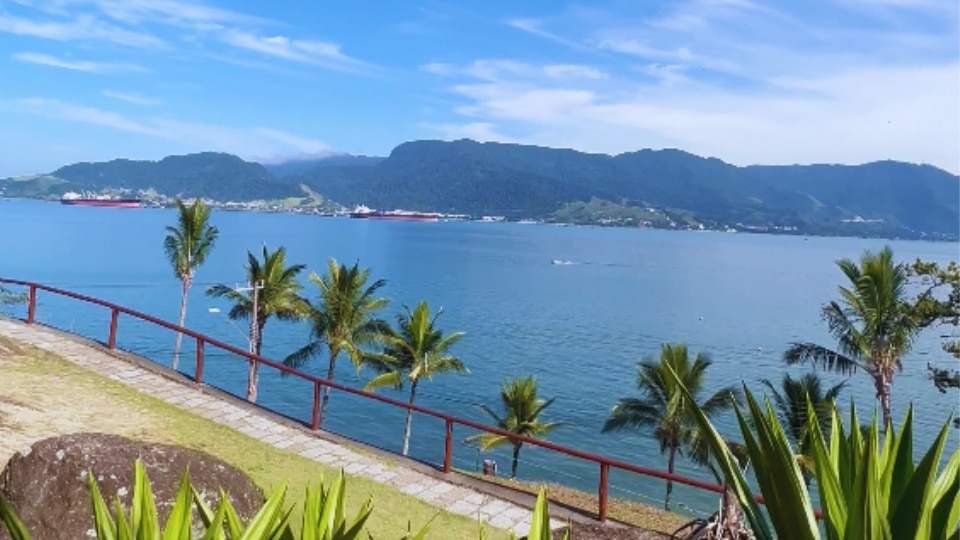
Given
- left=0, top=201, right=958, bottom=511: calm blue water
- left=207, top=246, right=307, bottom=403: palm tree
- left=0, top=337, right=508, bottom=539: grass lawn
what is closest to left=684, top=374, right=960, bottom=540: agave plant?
left=0, top=201, right=958, bottom=511: calm blue water

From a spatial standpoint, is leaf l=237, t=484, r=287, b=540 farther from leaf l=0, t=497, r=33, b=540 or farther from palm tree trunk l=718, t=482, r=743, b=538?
palm tree trunk l=718, t=482, r=743, b=538

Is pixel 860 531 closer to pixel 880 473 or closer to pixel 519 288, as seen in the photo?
pixel 880 473

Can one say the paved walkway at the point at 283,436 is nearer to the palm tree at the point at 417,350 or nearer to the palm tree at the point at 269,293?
the palm tree at the point at 417,350

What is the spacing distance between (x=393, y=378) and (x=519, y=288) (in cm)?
7511

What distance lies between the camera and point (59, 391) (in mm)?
11375

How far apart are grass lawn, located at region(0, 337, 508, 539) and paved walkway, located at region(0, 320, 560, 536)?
273 millimetres

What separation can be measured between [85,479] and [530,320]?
70.7 m

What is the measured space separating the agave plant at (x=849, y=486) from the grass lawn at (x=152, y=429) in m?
6.36

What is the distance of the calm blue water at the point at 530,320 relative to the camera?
43281 mm

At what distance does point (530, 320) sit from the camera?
252 feet

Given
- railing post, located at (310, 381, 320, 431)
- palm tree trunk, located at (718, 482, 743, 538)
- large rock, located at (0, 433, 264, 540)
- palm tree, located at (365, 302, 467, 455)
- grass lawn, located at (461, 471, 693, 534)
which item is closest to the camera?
palm tree trunk, located at (718, 482, 743, 538)

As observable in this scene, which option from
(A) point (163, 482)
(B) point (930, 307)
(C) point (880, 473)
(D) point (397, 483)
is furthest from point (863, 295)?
(C) point (880, 473)

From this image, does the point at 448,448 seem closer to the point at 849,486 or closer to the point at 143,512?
the point at 143,512

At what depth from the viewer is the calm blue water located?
43.3m
